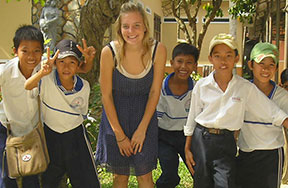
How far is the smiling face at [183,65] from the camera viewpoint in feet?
11.2

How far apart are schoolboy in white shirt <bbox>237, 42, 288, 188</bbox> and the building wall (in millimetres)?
7758

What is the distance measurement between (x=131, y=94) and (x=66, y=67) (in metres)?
0.56

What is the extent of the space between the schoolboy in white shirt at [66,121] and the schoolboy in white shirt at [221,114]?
91 centimetres

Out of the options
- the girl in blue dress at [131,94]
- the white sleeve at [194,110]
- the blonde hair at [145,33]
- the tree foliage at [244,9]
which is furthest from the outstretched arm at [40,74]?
the tree foliage at [244,9]

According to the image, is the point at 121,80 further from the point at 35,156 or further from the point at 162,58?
the point at 35,156

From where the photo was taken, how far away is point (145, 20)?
2.90 meters

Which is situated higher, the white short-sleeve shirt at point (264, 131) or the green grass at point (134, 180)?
the white short-sleeve shirt at point (264, 131)

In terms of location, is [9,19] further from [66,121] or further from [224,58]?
[224,58]

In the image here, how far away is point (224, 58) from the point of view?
114 inches

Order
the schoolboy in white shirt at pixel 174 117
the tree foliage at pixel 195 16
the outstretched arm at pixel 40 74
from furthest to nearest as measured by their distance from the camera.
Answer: the tree foliage at pixel 195 16 → the schoolboy in white shirt at pixel 174 117 → the outstretched arm at pixel 40 74

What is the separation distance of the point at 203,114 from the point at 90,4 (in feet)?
7.18

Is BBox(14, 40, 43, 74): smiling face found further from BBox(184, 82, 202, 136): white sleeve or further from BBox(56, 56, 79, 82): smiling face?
BBox(184, 82, 202, 136): white sleeve

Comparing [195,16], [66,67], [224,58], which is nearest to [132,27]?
[66,67]

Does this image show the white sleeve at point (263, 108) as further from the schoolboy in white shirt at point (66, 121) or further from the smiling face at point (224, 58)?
the schoolboy in white shirt at point (66, 121)
